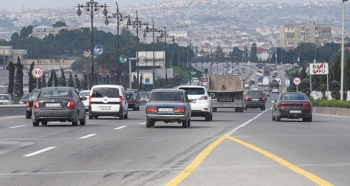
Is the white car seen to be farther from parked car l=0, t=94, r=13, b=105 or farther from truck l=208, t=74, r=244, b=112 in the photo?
parked car l=0, t=94, r=13, b=105

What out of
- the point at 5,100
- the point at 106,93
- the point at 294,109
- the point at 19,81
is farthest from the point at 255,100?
the point at 19,81

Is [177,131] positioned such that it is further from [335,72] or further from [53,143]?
[335,72]

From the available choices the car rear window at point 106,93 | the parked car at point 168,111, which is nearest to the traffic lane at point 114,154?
the parked car at point 168,111

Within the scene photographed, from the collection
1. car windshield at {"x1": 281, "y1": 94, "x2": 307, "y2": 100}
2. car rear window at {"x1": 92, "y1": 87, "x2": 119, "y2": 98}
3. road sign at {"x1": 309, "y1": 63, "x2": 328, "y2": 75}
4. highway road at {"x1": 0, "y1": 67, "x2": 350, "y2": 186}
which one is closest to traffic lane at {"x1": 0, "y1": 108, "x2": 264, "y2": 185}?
highway road at {"x1": 0, "y1": 67, "x2": 350, "y2": 186}

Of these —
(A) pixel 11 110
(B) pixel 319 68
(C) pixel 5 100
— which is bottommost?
(C) pixel 5 100

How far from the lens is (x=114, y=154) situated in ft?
72.7

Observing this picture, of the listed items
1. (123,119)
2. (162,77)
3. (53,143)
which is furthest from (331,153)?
(162,77)

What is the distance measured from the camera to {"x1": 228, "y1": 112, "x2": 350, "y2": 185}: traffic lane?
1809cm

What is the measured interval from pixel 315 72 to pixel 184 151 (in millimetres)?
57671

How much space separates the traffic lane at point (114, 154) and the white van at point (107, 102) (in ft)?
48.4

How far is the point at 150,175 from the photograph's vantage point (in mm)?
17312

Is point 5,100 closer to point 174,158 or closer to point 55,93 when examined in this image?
point 55,93

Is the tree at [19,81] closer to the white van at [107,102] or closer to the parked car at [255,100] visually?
the parked car at [255,100]

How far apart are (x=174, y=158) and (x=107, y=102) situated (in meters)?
24.5
